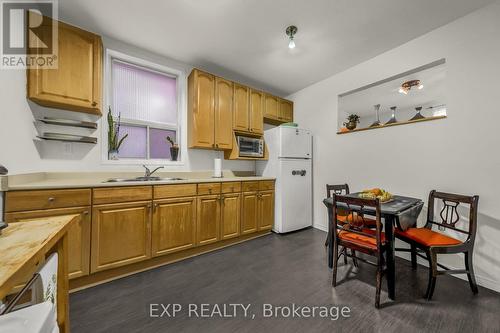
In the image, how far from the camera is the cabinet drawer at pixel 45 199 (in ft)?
4.89

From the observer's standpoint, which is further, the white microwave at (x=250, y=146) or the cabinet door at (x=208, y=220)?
the white microwave at (x=250, y=146)

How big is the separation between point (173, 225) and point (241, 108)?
2068 millimetres

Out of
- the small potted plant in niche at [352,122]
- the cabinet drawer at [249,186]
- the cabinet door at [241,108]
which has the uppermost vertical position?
the cabinet door at [241,108]

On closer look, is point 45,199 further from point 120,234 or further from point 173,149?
point 173,149

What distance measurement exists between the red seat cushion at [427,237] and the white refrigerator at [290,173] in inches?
58.8

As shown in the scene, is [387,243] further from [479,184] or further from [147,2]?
[147,2]

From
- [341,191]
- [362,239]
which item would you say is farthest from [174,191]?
[341,191]

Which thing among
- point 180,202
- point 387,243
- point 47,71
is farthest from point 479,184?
point 47,71

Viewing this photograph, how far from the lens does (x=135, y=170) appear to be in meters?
2.56

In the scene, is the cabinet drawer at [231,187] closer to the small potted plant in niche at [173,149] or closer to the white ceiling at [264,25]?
the small potted plant in niche at [173,149]

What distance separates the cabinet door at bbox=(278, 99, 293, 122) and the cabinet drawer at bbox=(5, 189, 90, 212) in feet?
10.5

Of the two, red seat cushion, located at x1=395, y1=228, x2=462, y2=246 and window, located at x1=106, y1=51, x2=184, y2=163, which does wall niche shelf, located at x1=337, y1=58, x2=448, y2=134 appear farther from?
window, located at x1=106, y1=51, x2=184, y2=163

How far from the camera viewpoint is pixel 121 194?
193 centimetres

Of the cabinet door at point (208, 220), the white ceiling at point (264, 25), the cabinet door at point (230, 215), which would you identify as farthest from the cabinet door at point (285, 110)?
the cabinet door at point (208, 220)
